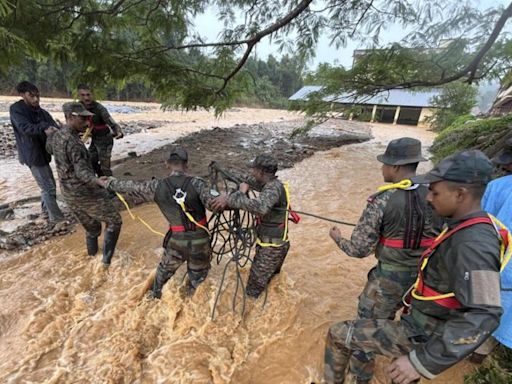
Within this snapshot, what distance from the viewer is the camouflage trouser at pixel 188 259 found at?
285cm

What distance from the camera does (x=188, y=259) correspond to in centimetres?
293

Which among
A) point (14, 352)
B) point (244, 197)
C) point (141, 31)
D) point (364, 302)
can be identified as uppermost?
point (141, 31)

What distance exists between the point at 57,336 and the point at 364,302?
2925 mm

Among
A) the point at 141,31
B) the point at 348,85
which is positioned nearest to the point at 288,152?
the point at 348,85

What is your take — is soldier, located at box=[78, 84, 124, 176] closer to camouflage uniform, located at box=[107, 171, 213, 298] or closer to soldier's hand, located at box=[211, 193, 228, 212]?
camouflage uniform, located at box=[107, 171, 213, 298]

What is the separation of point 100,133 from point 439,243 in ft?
17.1

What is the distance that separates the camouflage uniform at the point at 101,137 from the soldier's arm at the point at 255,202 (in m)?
3.55

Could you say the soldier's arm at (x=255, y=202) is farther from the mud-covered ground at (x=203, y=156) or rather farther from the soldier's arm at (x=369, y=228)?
the mud-covered ground at (x=203, y=156)

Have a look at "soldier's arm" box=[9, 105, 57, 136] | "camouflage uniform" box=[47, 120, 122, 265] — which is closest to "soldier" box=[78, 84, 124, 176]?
"soldier's arm" box=[9, 105, 57, 136]

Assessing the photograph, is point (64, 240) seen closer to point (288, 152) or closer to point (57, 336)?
point (57, 336)

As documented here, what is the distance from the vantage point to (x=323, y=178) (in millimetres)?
8398

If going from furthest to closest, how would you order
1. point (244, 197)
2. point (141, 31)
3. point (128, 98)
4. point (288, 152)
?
point (128, 98) → point (288, 152) → point (141, 31) → point (244, 197)

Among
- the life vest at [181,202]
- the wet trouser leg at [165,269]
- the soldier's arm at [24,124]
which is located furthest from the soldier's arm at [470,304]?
the soldier's arm at [24,124]

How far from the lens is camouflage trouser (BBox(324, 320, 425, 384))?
67.7 inches
